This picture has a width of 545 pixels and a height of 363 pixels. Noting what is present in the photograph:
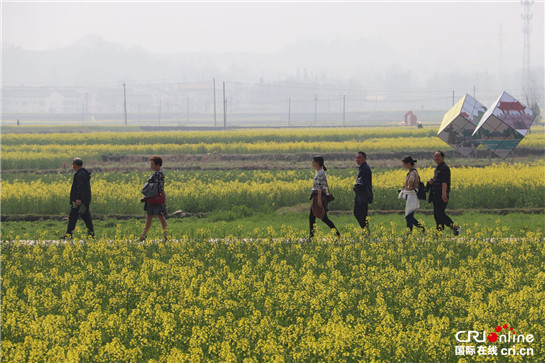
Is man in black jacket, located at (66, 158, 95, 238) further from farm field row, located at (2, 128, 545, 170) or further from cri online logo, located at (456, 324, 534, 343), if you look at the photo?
farm field row, located at (2, 128, 545, 170)

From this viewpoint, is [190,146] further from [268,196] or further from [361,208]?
[361,208]

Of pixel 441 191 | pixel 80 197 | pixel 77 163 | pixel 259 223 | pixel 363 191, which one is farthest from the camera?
pixel 259 223

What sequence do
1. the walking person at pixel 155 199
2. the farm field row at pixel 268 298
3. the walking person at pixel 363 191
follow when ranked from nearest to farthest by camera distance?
the farm field row at pixel 268 298 → the walking person at pixel 363 191 → the walking person at pixel 155 199

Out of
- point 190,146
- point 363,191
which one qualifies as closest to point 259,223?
point 363,191

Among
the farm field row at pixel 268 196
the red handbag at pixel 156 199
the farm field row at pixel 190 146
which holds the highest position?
the farm field row at pixel 190 146

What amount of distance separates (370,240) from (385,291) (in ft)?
13.1

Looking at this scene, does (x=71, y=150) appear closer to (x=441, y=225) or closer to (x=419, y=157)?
(x=419, y=157)

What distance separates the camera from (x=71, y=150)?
4412 cm

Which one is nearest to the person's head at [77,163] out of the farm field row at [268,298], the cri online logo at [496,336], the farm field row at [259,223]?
the farm field row at [259,223]

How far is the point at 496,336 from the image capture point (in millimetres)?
7773

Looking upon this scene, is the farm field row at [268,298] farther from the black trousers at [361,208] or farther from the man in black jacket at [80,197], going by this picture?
the man in black jacket at [80,197]

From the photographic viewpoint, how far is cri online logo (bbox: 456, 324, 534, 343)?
25.4 feet

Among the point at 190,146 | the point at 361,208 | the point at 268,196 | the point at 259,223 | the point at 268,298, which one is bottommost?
the point at 259,223

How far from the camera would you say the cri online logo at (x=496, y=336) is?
7730 mm
